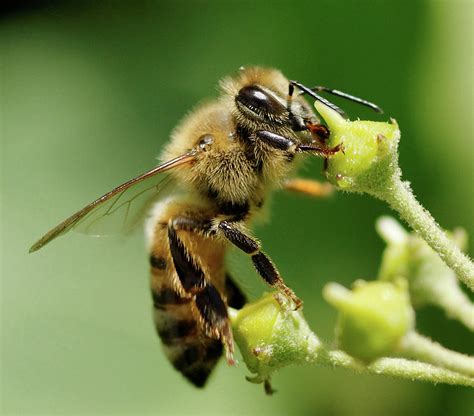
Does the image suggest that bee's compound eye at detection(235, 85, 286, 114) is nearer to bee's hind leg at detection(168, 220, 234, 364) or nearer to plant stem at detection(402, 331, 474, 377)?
bee's hind leg at detection(168, 220, 234, 364)

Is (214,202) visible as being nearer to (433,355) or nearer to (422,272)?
(422,272)

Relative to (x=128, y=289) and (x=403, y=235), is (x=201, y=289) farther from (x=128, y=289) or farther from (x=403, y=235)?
(x=128, y=289)

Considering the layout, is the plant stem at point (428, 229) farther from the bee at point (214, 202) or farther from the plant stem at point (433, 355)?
the bee at point (214, 202)

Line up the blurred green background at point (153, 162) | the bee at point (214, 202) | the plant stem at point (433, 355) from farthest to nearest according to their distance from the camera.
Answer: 1. the blurred green background at point (153, 162)
2. the bee at point (214, 202)
3. the plant stem at point (433, 355)

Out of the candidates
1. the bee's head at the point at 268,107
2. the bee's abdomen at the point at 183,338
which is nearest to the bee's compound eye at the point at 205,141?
the bee's head at the point at 268,107

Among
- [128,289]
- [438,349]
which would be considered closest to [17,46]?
[128,289]
